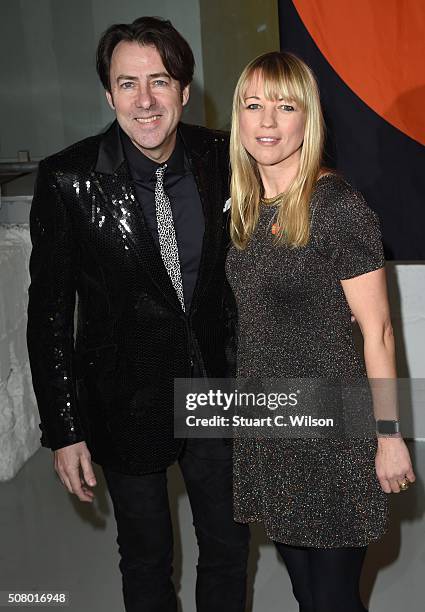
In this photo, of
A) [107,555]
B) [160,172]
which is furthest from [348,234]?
[107,555]

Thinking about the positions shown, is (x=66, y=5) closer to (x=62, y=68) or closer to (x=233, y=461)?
(x=62, y=68)

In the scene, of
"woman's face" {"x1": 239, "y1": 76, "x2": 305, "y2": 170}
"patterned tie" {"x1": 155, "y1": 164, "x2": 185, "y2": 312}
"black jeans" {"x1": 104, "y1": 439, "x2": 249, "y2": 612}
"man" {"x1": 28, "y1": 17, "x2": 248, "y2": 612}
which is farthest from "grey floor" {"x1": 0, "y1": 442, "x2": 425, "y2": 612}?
"woman's face" {"x1": 239, "y1": 76, "x2": 305, "y2": 170}

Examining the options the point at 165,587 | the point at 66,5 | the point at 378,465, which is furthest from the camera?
the point at 66,5

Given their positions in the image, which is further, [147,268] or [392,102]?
[392,102]

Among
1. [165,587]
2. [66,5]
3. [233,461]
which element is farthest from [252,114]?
[66,5]

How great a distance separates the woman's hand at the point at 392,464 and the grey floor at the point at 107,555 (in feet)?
3.26

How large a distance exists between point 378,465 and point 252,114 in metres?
0.77

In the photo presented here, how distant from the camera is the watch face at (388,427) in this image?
162 cm

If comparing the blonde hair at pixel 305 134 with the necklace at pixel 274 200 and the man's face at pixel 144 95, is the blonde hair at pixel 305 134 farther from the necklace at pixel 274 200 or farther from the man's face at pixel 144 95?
the man's face at pixel 144 95

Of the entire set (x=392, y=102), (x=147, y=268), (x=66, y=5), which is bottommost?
(x=147, y=268)

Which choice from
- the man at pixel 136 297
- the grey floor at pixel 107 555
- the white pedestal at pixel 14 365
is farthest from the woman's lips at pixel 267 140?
the white pedestal at pixel 14 365

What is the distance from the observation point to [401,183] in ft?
11.3

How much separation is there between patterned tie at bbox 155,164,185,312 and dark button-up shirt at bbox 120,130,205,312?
0.6 inches

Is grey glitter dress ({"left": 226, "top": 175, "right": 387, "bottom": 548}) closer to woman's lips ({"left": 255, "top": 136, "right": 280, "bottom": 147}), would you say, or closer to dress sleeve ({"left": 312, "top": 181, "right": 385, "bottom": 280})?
dress sleeve ({"left": 312, "top": 181, "right": 385, "bottom": 280})
